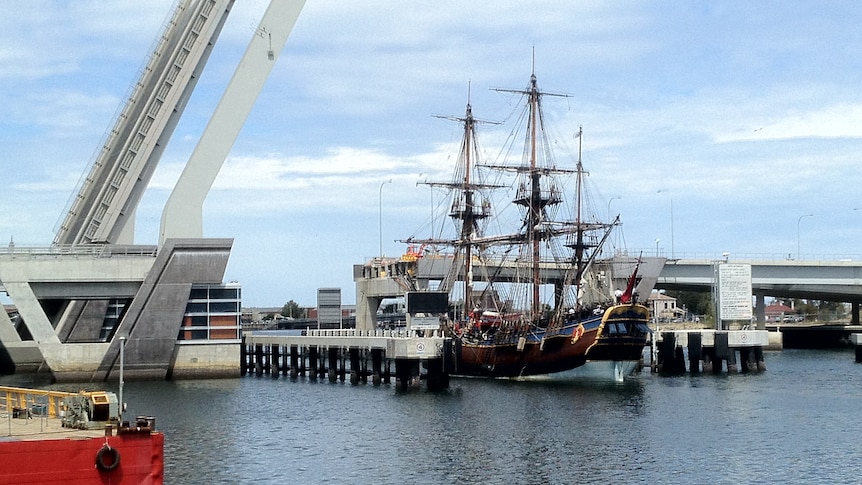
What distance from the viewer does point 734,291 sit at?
68.8 metres

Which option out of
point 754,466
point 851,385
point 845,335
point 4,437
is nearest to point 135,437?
point 4,437

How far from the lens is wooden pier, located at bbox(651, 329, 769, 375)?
62.5 metres

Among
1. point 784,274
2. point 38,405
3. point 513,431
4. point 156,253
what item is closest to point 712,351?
point 784,274

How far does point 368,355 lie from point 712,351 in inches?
813

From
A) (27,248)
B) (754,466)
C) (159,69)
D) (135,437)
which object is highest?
(159,69)

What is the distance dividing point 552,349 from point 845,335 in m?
50.3

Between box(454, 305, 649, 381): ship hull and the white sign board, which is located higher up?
the white sign board

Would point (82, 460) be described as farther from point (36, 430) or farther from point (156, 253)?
point (156, 253)

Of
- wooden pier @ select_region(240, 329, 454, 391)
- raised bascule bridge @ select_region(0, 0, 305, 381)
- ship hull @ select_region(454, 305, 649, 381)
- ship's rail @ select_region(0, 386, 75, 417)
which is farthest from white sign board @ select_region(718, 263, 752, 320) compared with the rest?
ship's rail @ select_region(0, 386, 75, 417)

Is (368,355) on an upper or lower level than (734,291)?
lower

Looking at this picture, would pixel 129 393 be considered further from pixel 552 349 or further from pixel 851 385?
pixel 851 385

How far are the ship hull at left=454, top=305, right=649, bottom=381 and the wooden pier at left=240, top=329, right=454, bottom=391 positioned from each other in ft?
12.9

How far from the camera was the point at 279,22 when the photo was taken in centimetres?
5959

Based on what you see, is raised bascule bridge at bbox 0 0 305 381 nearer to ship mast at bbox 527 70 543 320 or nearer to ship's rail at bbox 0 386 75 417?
ship mast at bbox 527 70 543 320
